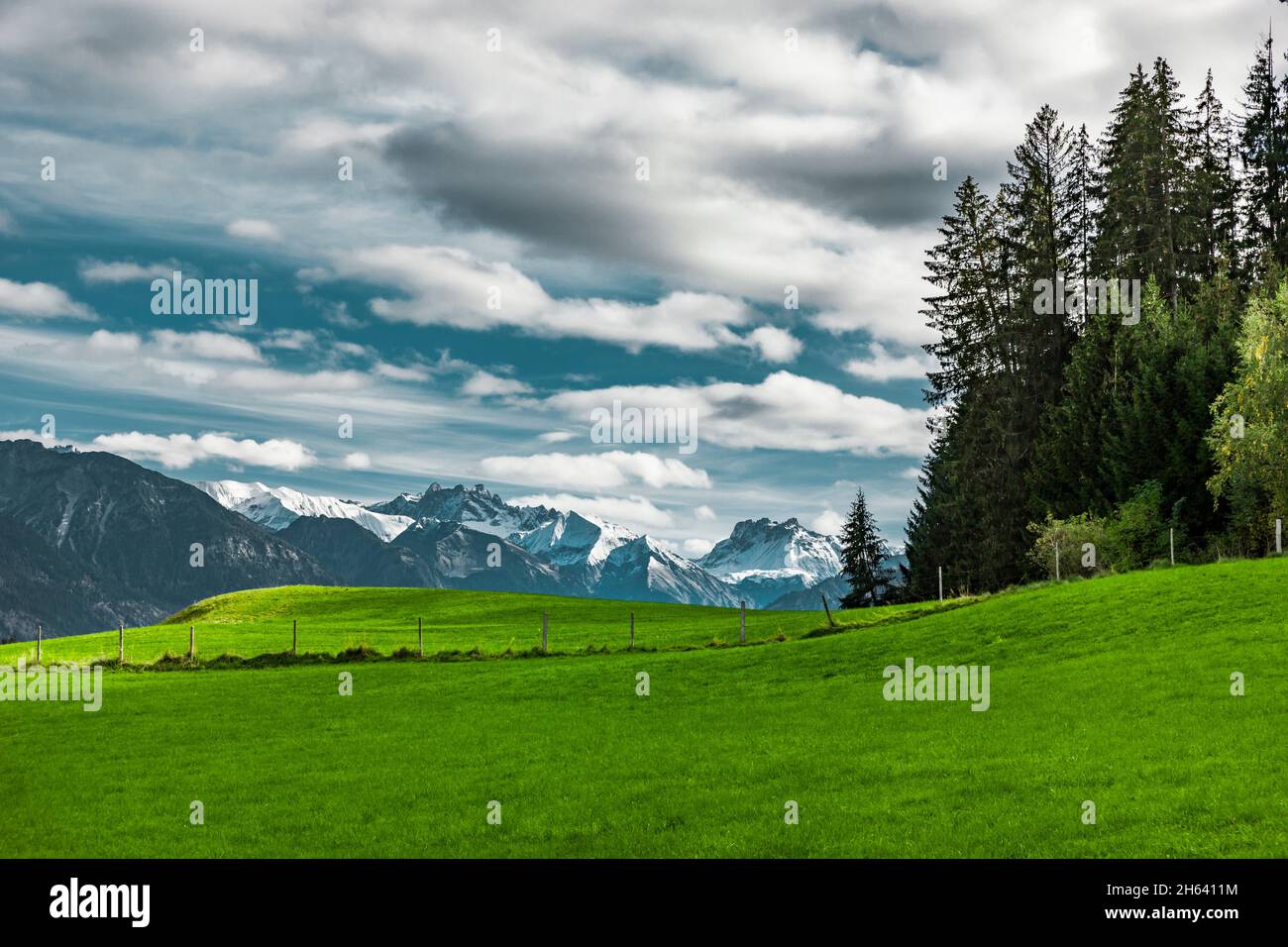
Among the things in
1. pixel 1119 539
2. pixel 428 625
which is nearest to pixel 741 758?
pixel 1119 539

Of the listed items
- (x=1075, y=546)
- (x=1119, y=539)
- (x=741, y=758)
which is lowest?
(x=741, y=758)

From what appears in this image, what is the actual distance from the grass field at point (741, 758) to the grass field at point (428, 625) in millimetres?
18500

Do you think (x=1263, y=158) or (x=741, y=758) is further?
(x=1263, y=158)

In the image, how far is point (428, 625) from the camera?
286 ft

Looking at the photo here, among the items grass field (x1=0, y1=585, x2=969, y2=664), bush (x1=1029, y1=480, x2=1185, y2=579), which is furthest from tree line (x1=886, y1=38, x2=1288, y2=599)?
grass field (x1=0, y1=585, x2=969, y2=664)

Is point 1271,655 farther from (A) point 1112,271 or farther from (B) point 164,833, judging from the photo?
(A) point 1112,271

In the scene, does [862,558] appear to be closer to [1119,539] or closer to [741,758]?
[1119,539]

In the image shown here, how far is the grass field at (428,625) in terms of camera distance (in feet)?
202

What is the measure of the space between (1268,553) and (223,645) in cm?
6672

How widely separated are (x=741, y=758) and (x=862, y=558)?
8341cm

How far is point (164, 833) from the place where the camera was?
55.8 feet

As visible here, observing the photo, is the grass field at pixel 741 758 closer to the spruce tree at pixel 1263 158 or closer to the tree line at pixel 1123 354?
the tree line at pixel 1123 354

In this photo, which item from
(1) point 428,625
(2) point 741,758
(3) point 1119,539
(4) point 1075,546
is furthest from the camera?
(1) point 428,625

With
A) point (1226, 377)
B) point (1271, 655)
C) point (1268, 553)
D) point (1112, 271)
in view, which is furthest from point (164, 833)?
point (1112, 271)
